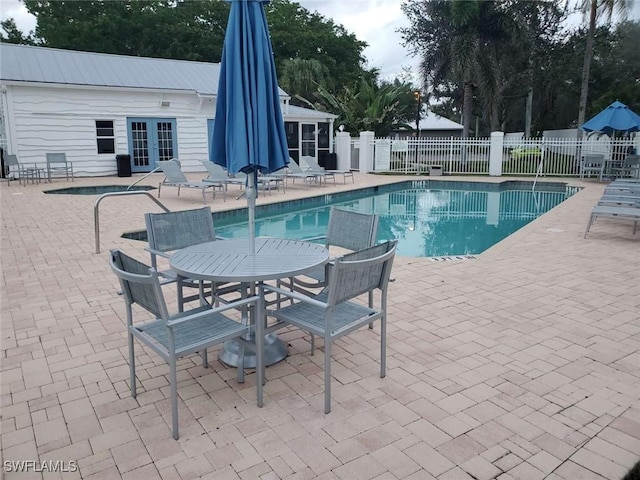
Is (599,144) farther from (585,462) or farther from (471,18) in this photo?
(585,462)

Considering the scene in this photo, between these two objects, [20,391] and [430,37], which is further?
[430,37]

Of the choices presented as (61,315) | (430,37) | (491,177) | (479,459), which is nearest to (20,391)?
(61,315)

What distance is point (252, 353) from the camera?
11.1ft

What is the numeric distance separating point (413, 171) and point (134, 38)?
839 inches

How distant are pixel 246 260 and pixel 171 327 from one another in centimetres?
83

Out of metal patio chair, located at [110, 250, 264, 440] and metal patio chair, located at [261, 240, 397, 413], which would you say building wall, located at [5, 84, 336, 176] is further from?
metal patio chair, located at [261, 240, 397, 413]

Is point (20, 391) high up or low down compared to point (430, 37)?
down

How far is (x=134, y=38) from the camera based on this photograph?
30.7 m

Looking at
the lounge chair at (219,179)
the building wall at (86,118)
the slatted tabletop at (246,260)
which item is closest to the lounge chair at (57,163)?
the building wall at (86,118)

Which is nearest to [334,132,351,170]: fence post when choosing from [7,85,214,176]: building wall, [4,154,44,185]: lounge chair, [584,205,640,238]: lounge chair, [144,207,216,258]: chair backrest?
[7,85,214,176]: building wall

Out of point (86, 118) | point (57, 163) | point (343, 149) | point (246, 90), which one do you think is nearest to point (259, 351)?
point (246, 90)

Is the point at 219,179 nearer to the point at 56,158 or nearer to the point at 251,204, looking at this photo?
the point at 56,158

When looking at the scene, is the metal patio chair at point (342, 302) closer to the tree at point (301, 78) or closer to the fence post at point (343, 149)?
the fence post at point (343, 149)

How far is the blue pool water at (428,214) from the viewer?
9016mm
